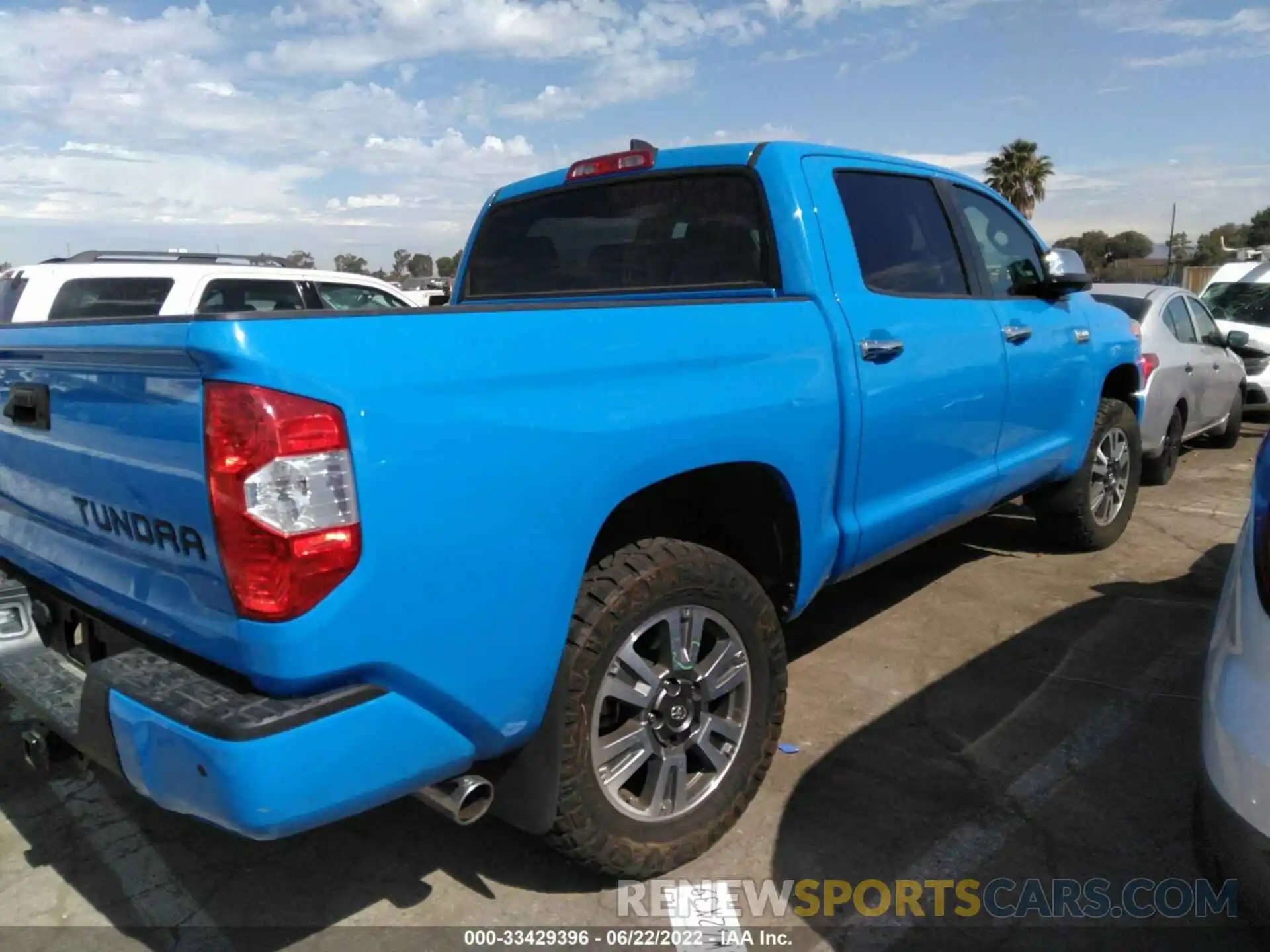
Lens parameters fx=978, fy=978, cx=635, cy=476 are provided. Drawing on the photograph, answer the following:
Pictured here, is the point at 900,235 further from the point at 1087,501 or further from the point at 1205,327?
the point at 1205,327

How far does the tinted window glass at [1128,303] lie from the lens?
721 centimetres

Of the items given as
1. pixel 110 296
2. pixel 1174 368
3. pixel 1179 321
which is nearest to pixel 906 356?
pixel 1174 368

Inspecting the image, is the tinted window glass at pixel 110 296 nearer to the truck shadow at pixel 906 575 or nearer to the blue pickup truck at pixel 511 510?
the blue pickup truck at pixel 511 510

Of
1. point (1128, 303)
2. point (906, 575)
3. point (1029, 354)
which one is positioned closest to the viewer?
point (1029, 354)

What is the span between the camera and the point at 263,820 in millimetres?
1814

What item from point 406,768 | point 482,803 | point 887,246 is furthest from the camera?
point 887,246

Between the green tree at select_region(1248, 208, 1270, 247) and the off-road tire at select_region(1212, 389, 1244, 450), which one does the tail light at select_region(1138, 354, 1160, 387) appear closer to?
the off-road tire at select_region(1212, 389, 1244, 450)

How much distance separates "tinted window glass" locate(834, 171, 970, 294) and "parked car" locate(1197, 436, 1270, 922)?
62.8 inches

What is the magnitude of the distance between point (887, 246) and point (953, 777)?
186cm

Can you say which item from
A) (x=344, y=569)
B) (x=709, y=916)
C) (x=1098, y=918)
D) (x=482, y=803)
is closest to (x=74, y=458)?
(x=344, y=569)

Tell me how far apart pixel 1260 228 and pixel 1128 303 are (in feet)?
182

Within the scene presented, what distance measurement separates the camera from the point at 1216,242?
5025cm

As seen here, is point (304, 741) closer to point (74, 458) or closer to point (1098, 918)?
point (74, 458)

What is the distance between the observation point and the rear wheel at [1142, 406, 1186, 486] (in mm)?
7324
